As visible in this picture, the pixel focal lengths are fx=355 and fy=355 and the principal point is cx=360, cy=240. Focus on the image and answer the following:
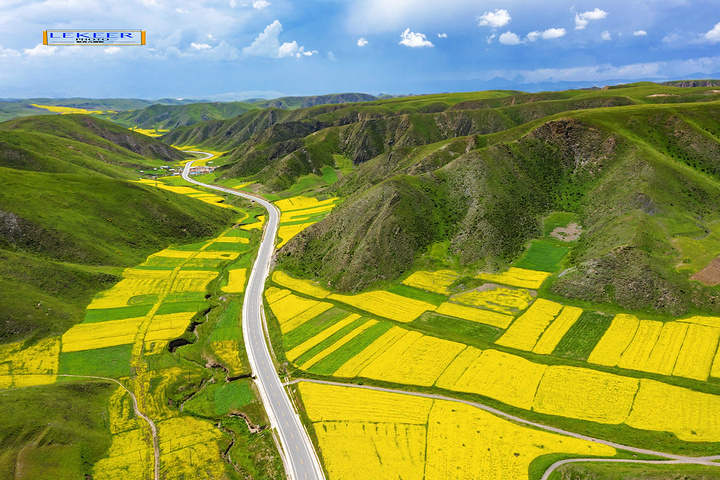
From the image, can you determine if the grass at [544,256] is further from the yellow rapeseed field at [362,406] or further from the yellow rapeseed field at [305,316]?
the yellow rapeseed field at [362,406]

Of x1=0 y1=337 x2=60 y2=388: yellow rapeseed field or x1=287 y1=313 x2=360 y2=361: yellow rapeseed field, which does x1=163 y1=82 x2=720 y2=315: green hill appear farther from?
x1=0 y1=337 x2=60 y2=388: yellow rapeseed field

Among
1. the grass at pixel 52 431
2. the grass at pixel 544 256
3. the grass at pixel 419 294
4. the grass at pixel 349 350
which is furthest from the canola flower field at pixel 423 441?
the grass at pixel 544 256

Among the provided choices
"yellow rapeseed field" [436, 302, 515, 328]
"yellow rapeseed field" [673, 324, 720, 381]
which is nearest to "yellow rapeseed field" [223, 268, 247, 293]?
"yellow rapeseed field" [436, 302, 515, 328]

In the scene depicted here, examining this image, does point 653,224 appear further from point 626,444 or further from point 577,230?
point 626,444

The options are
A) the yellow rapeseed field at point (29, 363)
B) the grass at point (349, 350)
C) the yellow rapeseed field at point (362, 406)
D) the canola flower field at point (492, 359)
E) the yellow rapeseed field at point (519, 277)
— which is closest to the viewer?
the canola flower field at point (492, 359)

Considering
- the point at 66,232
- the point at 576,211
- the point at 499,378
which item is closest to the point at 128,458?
the point at 499,378

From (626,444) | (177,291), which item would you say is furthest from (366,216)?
(626,444)
